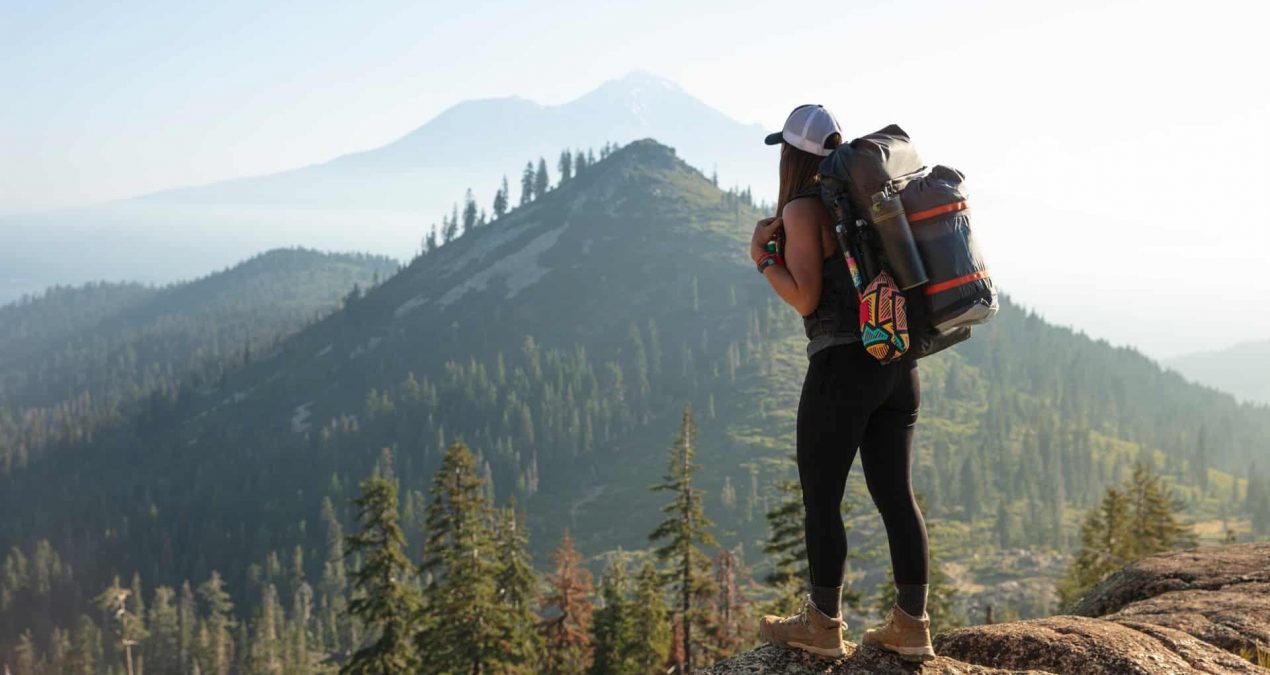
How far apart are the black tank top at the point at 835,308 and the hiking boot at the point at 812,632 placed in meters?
1.93

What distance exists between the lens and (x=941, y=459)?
18038 cm

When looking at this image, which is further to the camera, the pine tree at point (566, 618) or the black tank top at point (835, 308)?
the pine tree at point (566, 618)

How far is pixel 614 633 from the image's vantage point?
3778cm

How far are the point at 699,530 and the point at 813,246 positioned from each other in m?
29.0

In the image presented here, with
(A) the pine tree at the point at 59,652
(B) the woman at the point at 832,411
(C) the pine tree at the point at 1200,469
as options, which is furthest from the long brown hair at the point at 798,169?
(C) the pine tree at the point at 1200,469

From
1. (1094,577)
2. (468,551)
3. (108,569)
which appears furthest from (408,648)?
(108,569)

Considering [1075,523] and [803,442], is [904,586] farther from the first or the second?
[1075,523]

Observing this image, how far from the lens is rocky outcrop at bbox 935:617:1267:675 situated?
627 centimetres

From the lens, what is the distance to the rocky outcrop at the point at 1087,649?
6.27m

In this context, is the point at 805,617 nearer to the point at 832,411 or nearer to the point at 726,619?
the point at 832,411

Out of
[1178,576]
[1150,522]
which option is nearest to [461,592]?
[1178,576]

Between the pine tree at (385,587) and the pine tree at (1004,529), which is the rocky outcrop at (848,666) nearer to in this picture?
the pine tree at (385,587)

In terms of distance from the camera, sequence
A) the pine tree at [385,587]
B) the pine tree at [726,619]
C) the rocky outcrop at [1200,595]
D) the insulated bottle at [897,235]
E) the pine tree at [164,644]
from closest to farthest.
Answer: the insulated bottle at [897,235]
the rocky outcrop at [1200,595]
the pine tree at [385,587]
the pine tree at [726,619]
the pine tree at [164,644]

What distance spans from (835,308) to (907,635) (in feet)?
8.06
